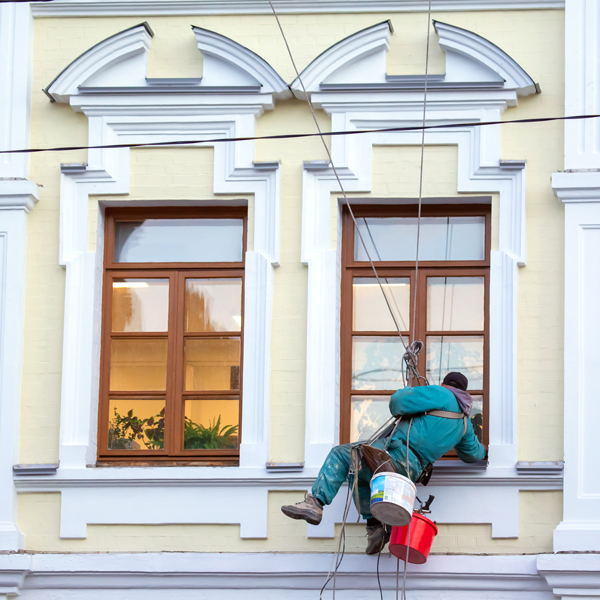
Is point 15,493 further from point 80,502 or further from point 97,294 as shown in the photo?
point 97,294

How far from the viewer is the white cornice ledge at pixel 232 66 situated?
8008mm

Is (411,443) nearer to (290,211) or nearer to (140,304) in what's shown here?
(290,211)

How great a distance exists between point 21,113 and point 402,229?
2922 mm

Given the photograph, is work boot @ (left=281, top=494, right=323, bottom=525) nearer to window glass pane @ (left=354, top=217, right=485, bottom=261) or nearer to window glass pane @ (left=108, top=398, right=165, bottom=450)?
window glass pane @ (left=108, top=398, right=165, bottom=450)

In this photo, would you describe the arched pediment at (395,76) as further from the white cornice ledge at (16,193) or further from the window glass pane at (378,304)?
the white cornice ledge at (16,193)

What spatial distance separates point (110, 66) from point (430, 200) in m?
2.56

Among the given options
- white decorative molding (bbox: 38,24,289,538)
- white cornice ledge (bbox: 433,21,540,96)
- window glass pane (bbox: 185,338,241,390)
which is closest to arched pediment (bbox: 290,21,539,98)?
white cornice ledge (bbox: 433,21,540,96)

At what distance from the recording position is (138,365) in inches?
319

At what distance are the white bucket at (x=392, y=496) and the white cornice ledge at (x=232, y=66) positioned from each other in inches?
119

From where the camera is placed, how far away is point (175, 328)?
808cm

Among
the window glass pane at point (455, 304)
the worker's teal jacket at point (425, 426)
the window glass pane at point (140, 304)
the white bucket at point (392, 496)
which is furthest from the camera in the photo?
the window glass pane at point (140, 304)

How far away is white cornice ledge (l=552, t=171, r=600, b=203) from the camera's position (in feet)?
25.0

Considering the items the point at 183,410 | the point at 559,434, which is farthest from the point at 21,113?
the point at 559,434

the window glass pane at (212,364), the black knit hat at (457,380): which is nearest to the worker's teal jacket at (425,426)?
the black knit hat at (457,380)
